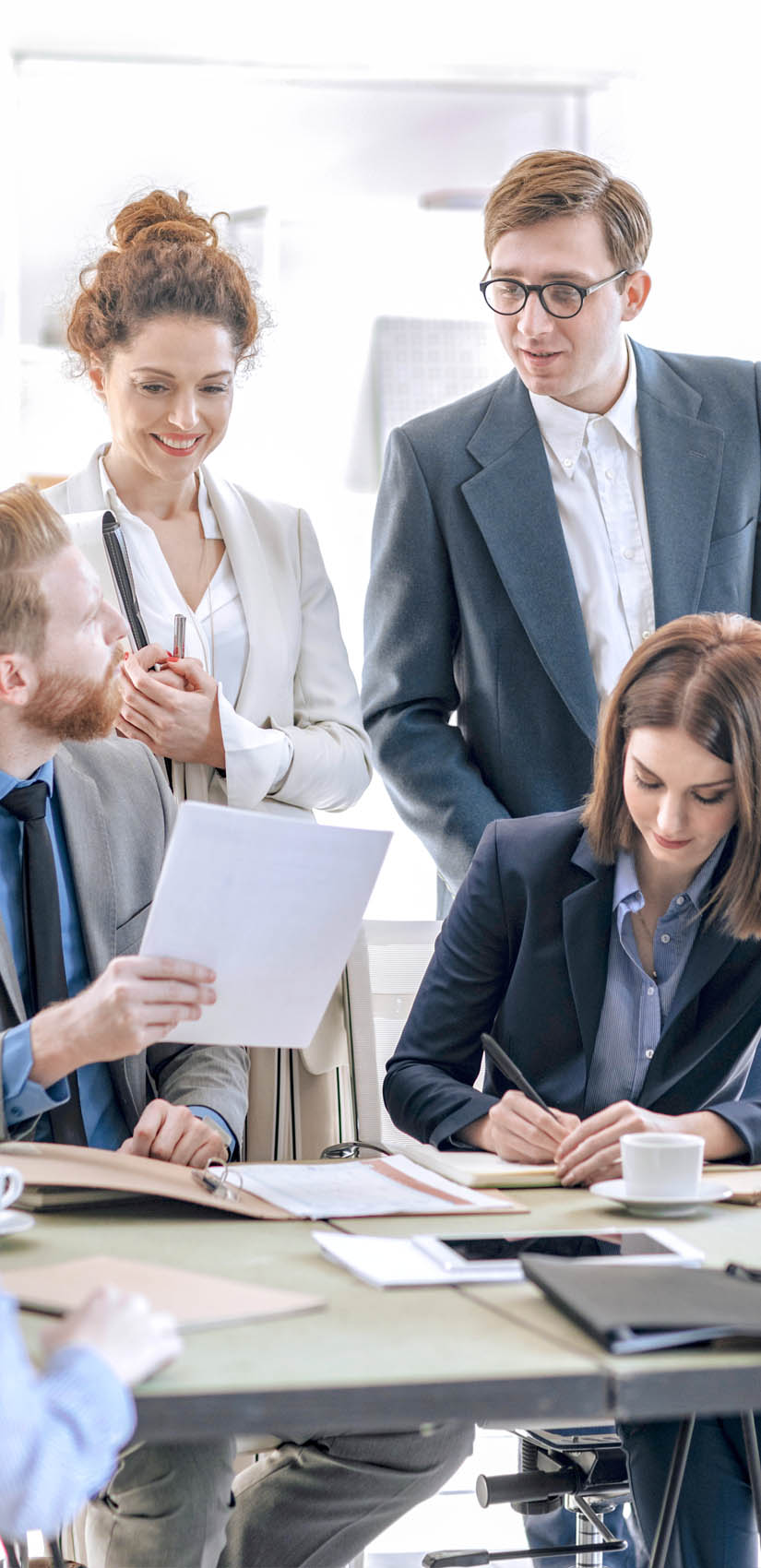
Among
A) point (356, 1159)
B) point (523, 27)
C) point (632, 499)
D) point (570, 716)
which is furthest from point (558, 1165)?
point (523, 27)

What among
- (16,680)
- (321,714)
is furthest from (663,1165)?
(321,714)

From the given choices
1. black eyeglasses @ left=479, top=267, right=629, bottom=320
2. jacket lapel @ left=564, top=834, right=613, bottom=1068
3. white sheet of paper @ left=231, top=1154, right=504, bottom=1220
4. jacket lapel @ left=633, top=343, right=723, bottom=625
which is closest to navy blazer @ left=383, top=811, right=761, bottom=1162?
jacket lapel @ left=564, top=834, right=613, bottom=1068

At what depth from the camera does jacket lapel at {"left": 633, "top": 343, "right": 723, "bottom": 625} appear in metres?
2.47

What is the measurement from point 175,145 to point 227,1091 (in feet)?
12.4

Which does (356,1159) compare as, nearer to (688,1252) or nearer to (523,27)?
(688,1252)

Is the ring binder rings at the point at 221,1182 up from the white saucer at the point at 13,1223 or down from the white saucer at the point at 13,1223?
down

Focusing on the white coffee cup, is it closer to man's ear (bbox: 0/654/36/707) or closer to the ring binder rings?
the ring binder rings

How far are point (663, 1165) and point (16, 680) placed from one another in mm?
872

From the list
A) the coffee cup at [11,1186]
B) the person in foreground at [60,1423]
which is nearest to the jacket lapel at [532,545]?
the coffee cup at [11,1186]

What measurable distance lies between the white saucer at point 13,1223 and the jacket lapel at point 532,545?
132 centimetres

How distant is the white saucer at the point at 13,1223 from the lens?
1242 mm

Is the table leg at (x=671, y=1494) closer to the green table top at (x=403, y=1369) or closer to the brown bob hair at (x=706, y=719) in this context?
the green table top at (x=403, y=1369)

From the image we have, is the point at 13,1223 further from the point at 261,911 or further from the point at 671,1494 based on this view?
the point at 671,1494

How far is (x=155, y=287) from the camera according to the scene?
2291mm
